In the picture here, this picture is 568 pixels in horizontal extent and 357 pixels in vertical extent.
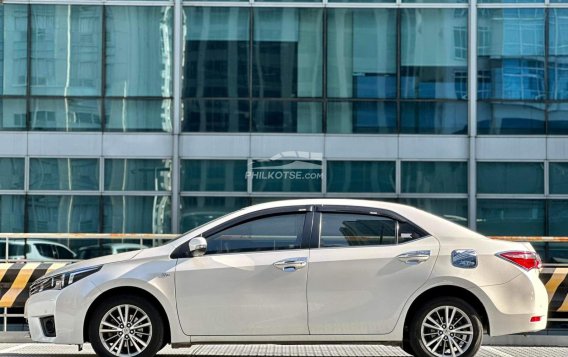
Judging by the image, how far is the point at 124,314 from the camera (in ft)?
26.6

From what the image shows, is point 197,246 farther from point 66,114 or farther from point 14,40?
point 14,40

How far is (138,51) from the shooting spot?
19.2 m

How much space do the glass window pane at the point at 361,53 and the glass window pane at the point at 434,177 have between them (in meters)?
1.66

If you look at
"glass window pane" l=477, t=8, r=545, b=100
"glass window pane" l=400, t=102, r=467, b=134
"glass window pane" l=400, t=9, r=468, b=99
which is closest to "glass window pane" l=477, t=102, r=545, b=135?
"glass window pane" l=477, t=8, r=545, b=100

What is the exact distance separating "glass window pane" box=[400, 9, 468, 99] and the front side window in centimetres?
1116

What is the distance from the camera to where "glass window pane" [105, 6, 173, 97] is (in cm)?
1905

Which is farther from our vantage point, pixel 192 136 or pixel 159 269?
pixel 192 136

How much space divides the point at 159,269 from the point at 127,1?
39.8 feet

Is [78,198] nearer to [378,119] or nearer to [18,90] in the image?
[18,90]

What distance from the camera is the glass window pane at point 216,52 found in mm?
18953

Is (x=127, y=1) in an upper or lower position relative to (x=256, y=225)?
upper

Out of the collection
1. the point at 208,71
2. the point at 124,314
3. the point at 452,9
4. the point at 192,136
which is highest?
the point at 452,9

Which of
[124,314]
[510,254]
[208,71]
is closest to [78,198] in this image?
[208,71]

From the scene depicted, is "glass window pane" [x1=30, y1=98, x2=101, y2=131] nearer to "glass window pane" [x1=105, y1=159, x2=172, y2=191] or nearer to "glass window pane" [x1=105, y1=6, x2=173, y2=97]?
"glass window pane" [x1=105, y1=6, x2=173, y2=97]
